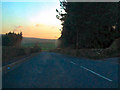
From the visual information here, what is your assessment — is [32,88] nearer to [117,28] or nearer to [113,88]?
[113,88]

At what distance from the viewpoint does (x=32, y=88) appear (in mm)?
6152

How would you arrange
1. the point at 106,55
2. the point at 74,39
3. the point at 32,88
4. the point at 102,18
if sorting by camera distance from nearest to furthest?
the point at 32,88, the point at 106,55, the point at 102,18, the point at 74,39

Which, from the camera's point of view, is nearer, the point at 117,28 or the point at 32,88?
the point at 32,88

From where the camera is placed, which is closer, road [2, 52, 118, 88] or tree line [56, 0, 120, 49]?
road [2, 52, 118, 88]

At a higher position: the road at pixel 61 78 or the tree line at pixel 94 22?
the tree line at pixel 94 22

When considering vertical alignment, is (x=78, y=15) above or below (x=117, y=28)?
above

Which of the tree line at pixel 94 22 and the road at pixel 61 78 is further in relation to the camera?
the tree line at pixel 94 22

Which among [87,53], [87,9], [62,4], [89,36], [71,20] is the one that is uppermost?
[62,4]

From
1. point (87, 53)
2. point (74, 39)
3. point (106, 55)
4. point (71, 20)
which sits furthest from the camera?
point (74, 39)

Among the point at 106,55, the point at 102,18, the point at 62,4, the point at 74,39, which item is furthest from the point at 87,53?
the point at 62,4

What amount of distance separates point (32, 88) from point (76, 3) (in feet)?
100

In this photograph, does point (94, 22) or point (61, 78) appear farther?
point (94, 22)

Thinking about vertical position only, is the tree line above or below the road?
above

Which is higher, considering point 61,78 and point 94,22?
point 94,22
